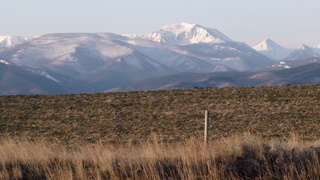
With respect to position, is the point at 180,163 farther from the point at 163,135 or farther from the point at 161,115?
the point at 161,115

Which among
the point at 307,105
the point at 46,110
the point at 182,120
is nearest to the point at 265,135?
the point at 182,120

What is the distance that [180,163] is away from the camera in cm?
1271

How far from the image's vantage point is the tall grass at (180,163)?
464 inches

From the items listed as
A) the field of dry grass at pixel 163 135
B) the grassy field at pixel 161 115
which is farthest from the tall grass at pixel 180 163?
the grassy field at pixel 161 115

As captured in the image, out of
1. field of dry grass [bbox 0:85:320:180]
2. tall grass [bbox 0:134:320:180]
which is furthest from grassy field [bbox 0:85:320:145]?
tall grass [bbox 0:134:320:180]

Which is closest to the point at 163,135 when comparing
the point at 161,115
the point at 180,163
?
the point at 161,115

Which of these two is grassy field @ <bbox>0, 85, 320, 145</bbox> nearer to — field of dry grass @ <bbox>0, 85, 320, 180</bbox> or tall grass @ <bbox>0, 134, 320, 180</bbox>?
field of dry grass @ <bbox>0, 85, 320, 180</bbox>

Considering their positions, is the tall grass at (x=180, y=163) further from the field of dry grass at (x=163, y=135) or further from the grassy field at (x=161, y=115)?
the grassy field at (x=161, y=115)

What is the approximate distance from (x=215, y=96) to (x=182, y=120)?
727cm

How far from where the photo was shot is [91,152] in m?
14.5

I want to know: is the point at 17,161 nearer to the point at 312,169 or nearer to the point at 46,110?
the point at 312,169

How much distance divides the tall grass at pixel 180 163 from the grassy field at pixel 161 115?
5.65m

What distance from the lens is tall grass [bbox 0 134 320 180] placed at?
1177 centimetres

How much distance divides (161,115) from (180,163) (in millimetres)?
13974
